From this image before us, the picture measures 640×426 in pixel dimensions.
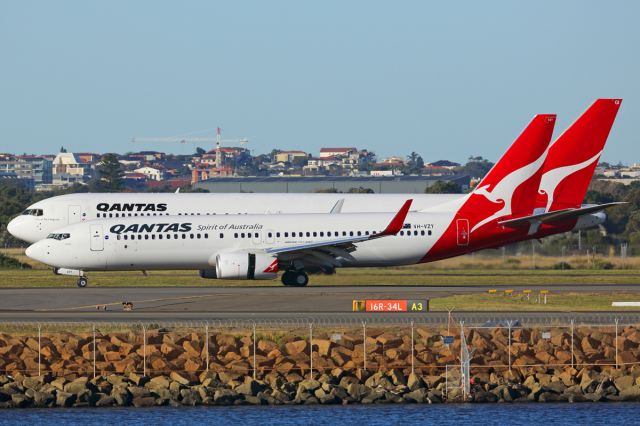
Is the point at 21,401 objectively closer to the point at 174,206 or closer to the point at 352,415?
the point at 352,415

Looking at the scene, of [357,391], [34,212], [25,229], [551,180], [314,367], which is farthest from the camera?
[34,212]

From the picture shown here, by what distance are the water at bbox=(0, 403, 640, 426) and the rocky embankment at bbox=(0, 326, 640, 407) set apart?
60 cm

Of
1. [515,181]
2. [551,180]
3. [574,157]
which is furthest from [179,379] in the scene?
[574,157]

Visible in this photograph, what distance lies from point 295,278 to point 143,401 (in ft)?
88.4

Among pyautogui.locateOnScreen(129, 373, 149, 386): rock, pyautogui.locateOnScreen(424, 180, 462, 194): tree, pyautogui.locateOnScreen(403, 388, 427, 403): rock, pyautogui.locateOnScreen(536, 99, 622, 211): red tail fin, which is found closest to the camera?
pyautogui.locateOnScreen(403, 388, 427, 403): rock

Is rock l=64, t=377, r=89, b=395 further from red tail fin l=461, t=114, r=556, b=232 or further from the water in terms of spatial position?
red tail fin l=461, t=114, r=556, b=232

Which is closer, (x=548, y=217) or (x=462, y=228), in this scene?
(x=548, y=217)

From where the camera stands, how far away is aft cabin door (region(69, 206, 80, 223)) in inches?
2744

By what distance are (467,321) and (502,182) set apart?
68.6 ft

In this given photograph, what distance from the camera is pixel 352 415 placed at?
110 feet

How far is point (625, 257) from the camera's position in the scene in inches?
3150

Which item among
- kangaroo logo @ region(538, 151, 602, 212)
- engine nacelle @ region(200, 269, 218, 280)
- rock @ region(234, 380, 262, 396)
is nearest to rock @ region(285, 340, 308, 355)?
rock @ region(234, 380, 262, 396)

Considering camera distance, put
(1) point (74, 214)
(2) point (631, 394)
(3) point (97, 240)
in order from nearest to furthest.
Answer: (2) point (631, 394)
(3) point (97, 240)
(1) point (74, 214)

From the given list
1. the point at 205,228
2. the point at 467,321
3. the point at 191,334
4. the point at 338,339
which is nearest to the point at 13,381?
the point at 191,334
